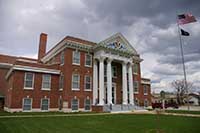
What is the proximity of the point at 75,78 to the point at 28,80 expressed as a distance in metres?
6.42

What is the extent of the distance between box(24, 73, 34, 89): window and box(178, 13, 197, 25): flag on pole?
20885 millimetres

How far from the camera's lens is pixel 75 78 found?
26047 millimetres

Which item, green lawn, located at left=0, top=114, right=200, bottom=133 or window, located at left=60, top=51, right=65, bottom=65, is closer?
green lawn, located at left=0, top=114, right=200, bottom=133

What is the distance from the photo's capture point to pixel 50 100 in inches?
979

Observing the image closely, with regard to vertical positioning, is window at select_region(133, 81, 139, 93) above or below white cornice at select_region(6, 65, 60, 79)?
below

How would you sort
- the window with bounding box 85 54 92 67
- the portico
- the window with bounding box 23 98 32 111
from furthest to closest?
the window with bounding box 85 54 92 67 < the portico < the window with bounding box 23 98 32 111

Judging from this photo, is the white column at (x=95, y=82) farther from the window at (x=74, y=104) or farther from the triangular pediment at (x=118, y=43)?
the triangular pediment at (x=118, y=43)

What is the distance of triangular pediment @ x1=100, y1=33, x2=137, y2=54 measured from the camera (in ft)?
93.2

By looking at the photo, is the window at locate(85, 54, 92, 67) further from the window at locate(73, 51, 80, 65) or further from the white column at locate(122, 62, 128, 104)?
the white column at locate(122, 62, 128, 104)

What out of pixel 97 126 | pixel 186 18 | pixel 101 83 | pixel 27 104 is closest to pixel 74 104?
pixel 101 83

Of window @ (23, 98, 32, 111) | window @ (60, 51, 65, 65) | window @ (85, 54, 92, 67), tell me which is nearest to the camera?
window @ (23, 98, 32, 111)

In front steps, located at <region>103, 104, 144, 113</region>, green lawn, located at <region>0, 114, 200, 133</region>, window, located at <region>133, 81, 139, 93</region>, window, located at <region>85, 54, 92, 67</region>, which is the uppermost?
window, located at <region>85, 54, 92, 67</region>

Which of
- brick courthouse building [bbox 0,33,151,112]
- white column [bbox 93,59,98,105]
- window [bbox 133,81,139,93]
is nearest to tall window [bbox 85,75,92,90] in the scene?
brick courthouse building [bbox 0,33,151,112]

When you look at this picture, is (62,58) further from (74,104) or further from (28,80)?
(74,104)
